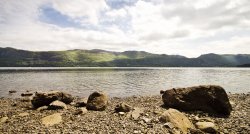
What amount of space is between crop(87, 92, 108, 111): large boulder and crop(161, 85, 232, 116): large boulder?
8.09 meters

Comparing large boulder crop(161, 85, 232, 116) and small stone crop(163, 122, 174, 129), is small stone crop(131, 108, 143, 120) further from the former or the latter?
large boulder crop(161, 85, 232, 116)

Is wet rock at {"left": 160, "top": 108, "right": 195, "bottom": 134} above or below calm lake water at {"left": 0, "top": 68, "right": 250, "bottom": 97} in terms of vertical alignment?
above

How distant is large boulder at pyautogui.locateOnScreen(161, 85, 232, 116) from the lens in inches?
974

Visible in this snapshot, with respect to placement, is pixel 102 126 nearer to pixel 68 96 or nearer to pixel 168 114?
pixel 168 114

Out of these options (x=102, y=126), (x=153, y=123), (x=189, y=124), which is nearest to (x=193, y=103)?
(x=189, y=124)

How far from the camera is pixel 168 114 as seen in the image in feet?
66.0

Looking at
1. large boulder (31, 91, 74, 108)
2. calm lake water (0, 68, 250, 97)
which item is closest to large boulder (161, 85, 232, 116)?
large boulder (31, 91, 74, 108)

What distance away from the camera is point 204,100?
83.1 ft

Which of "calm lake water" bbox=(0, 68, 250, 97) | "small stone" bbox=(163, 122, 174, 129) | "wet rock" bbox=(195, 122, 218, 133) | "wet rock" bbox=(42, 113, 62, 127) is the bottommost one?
"calm lake water" bbox=(0, 68, 250, 97)

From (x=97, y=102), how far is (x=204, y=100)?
1216 centimetres

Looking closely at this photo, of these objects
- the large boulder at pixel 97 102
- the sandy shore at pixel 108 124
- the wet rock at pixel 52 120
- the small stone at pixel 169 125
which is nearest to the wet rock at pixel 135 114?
the sandy shore at pixel 108 124

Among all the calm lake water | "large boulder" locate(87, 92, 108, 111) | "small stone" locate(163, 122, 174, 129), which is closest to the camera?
"small stone" locate(163, 122, 174, 129)

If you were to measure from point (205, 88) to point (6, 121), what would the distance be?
68.5ft

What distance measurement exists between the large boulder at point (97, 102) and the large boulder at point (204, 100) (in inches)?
318
